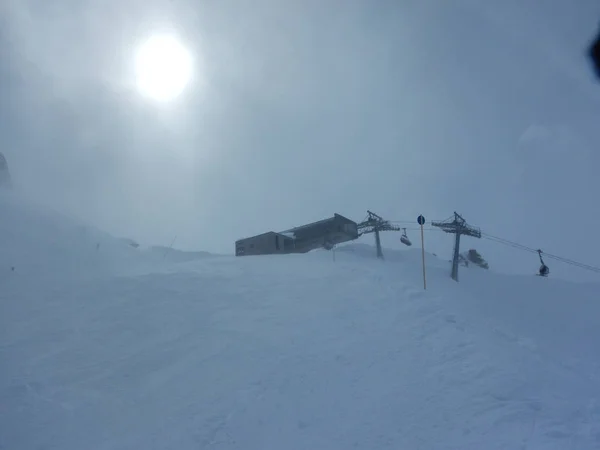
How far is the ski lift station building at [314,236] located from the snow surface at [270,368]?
30.8 meters

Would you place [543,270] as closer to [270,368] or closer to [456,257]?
[456,257]

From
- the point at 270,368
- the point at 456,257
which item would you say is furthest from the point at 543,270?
the point at 270,368

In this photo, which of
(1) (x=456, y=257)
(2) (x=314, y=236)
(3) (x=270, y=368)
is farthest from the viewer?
(2) (x=314, y=236)

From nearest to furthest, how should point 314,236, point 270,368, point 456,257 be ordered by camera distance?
point 270,368 < point 456,257 < point 314,236

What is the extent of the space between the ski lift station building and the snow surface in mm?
30805

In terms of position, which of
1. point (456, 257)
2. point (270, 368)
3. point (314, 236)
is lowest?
point (270, 368)

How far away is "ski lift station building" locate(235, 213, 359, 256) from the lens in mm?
55781

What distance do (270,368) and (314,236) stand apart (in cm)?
4494

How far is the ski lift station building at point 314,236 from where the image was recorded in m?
55.8

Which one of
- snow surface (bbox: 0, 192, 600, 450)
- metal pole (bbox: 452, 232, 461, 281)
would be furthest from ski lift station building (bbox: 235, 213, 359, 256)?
snow surface (bbox: 0, 192, 600, 450)

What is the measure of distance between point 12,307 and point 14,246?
12.0 meters

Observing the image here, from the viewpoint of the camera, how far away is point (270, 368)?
14.1m

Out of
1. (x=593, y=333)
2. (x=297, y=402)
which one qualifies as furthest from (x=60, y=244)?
(x=593, y=333)

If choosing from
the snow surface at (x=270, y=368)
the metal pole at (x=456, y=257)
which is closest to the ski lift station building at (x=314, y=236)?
the metal pole at (x=456, y=257)
